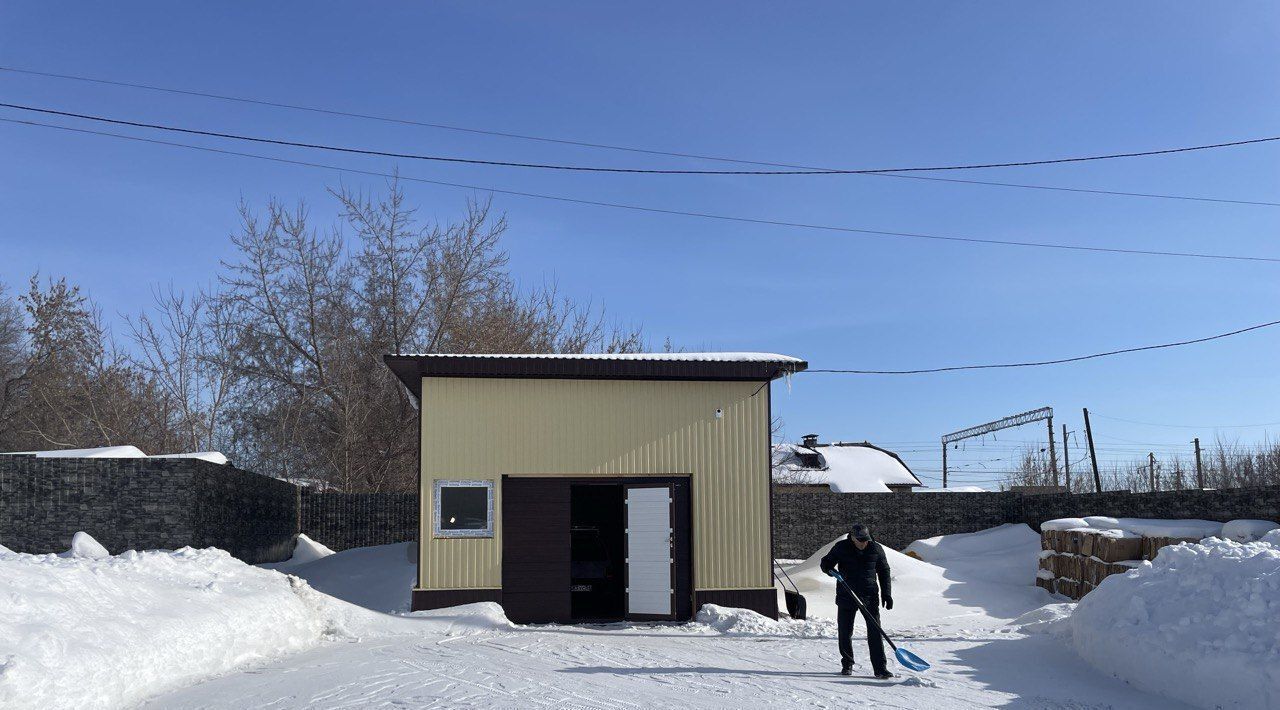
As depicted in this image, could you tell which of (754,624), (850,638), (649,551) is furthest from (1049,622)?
(649,551)

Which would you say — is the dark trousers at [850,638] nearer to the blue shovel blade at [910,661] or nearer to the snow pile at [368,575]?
the blue shovel blade at [910,661]

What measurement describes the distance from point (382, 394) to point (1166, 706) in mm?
25881

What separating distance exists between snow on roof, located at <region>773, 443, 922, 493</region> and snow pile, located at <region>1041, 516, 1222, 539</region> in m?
21.3

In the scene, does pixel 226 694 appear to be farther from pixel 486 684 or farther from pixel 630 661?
pixel 630 661

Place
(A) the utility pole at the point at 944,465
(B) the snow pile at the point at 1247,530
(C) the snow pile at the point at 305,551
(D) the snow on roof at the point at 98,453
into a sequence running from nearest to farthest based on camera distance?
(D) the snow on roof at the point at 98,453, (B) the snow pile at the point at 1247,530, (C) the snow pile at the point at 305,551, (A) the utility pole at the point at 944,465

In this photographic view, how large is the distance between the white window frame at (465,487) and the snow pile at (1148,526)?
1089 centimetres

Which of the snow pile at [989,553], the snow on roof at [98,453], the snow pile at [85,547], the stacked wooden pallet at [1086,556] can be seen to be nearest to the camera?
the snow pile at [85,547]

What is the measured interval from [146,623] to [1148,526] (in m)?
15.8

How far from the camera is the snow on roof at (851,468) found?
41031mm

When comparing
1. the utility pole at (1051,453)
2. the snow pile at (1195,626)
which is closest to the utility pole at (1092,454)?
the utility pole at (1051,453)

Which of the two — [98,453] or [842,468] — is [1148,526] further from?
[842,468]

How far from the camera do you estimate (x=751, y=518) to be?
15547 mm

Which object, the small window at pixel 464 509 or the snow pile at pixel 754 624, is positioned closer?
the snow pile at pixel 754 624

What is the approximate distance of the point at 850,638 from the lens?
1002cm
